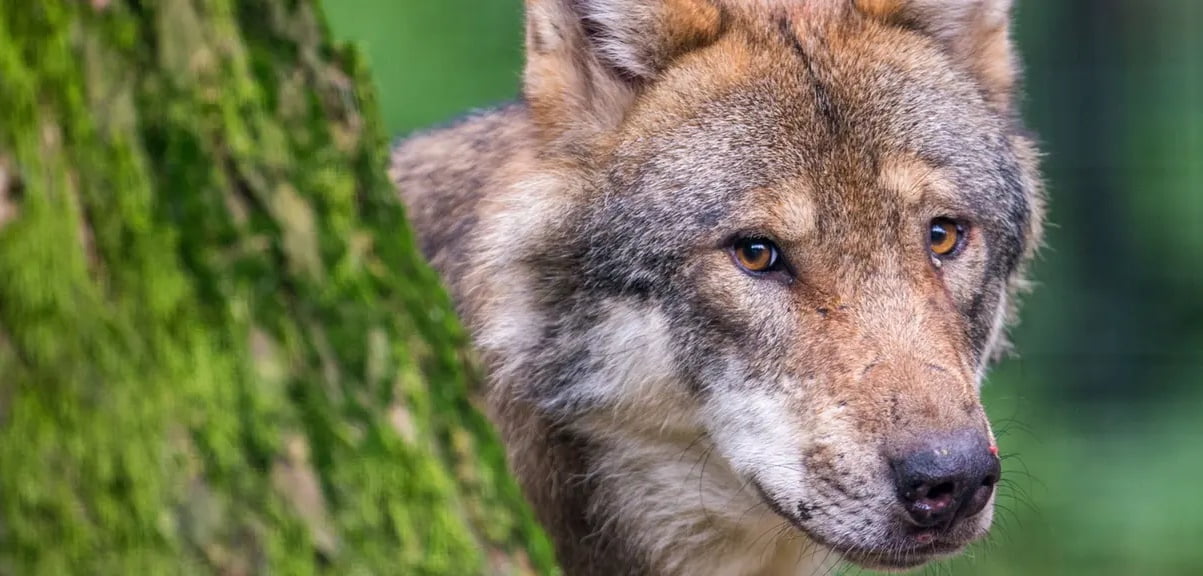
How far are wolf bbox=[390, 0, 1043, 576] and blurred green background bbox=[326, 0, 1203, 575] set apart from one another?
330 cm

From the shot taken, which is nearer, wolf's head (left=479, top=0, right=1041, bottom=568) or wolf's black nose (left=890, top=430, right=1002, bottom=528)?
wolf's black nose (left=890, top=430, right=1002, bottom=528)

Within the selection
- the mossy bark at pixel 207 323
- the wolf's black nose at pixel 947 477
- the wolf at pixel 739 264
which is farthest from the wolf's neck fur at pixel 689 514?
the mossy bark at pixel 207 323

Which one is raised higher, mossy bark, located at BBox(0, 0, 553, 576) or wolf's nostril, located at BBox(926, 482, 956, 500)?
mossy bark, located at BBox(0, 0, 553, 576)

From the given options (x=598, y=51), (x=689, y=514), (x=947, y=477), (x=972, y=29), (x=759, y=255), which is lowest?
(x=689, y=514)

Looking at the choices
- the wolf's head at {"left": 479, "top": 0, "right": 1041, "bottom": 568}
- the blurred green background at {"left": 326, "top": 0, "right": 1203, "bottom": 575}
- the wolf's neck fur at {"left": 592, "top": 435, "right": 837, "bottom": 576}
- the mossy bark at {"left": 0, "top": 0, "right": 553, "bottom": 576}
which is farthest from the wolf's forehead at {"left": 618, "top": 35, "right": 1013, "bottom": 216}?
the blurred green background at {"left": 326, "top": 0, "right": 1203, "bottom": 575}

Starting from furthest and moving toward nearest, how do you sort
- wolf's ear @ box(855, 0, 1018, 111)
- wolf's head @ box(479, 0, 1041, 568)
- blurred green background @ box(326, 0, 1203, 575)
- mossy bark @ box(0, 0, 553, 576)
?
blurred green background @ box(326, 0, 1203, 575), wolf's ear @ box(855, 0, 1018, 111), wolf's head @ box(479, 0, 1041, 568), mossy bark @ box(0, 0, 553, 576)

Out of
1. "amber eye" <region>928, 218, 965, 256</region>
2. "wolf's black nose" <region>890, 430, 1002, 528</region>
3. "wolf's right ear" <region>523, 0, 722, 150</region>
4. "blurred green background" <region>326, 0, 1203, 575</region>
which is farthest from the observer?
"blurred green background" <region>326, 0, 1203, 575</region>

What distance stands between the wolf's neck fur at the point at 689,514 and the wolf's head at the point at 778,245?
77 mm

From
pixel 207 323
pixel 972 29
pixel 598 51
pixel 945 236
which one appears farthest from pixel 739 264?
pixel 207 323

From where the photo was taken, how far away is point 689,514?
3.60 metres

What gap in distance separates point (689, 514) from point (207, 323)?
7.15ft

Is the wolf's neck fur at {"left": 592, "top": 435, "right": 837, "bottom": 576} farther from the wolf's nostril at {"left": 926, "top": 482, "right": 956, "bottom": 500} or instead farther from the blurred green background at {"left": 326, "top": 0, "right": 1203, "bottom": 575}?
the blurred green background at {"left": 326, "top": 0, "right": 1203, "bottom": 575}

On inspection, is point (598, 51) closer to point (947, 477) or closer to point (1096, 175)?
point (947, 477)

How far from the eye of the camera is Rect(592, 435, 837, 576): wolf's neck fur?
3498mm
